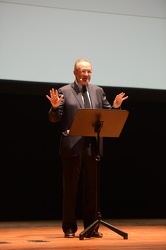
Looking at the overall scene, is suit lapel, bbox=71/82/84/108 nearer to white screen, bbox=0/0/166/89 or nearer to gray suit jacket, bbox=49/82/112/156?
gray suit jacket, bbox=49/82/112/156

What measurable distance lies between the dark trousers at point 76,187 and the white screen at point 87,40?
114 centimetres

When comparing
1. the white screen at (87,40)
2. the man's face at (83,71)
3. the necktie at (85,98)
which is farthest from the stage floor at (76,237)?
the white screen at (87,40)

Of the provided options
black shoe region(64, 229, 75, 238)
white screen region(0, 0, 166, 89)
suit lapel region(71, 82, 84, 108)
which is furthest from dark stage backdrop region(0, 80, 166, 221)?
black shoe region(64, 229, 75, 238)

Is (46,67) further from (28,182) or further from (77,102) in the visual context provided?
(28,182)

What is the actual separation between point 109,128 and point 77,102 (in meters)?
0.34

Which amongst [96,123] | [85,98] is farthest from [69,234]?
[85,98]

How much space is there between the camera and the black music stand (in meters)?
3.06

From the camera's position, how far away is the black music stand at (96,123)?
3.06 metres

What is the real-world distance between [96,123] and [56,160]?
2025 mm

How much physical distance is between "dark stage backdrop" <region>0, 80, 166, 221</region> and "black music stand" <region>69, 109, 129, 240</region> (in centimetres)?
135

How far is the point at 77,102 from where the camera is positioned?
133 inches

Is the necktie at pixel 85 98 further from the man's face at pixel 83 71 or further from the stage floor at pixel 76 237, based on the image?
the stage floor at pixel 76 237

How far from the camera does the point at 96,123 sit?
10.3 ft

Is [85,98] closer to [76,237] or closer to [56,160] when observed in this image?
[76,237]
